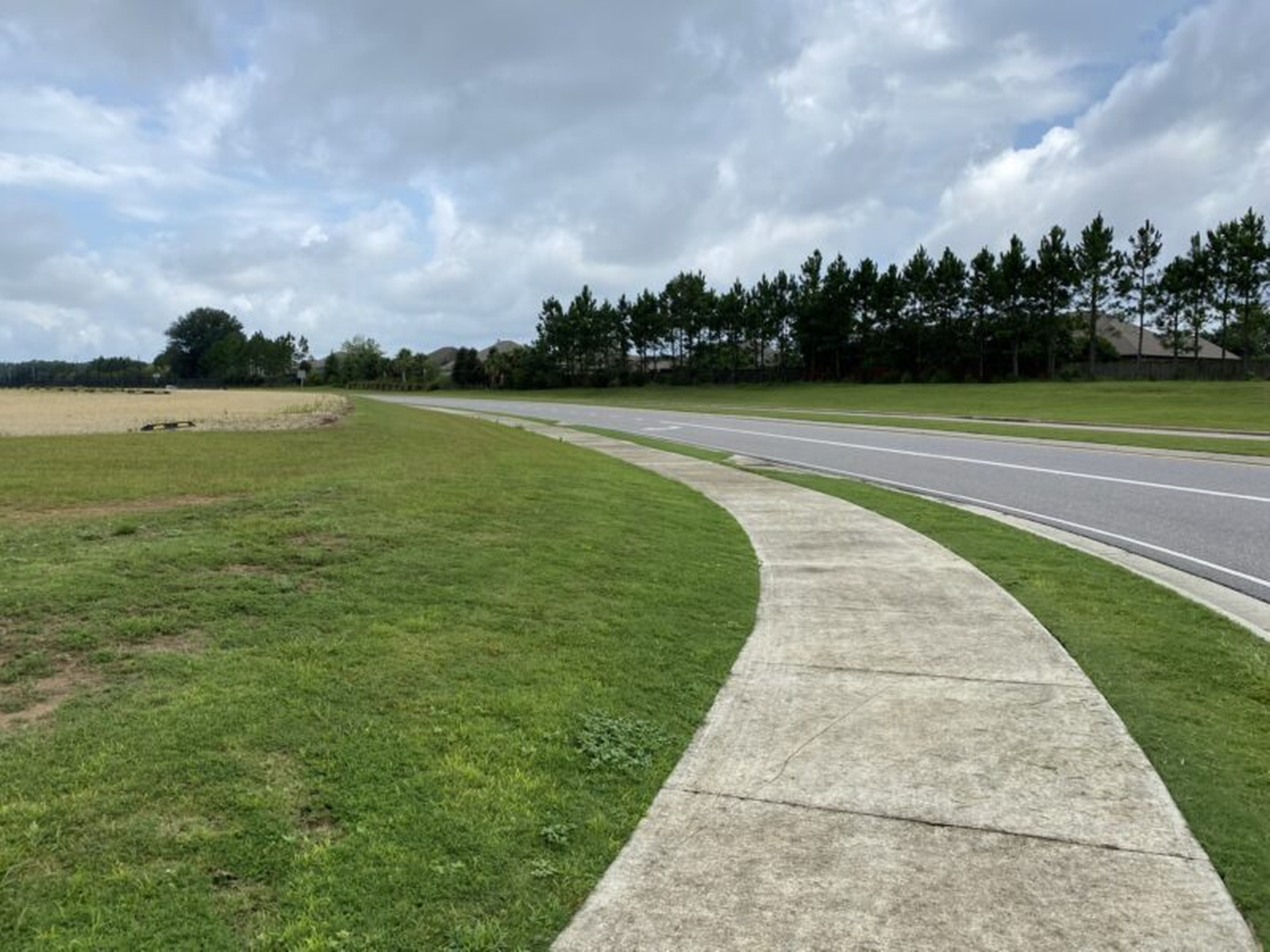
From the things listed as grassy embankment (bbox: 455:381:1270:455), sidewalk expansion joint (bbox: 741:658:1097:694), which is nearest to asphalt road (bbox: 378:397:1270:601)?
grassy embankment (bbox: 455:381:1270:455)

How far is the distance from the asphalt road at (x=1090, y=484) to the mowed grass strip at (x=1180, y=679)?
1.36 metres

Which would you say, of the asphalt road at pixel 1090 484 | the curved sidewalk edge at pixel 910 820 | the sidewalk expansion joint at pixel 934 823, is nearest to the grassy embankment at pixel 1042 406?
the asphalt road at pixel 1090 484

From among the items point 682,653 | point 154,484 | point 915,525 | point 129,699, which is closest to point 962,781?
point 682,653

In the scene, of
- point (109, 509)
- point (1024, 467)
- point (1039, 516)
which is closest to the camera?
point (109, 509)

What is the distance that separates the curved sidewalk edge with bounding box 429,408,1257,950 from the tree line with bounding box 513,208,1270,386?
227 feet

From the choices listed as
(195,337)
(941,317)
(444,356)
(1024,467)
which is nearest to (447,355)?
(444,356)

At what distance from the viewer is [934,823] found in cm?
353

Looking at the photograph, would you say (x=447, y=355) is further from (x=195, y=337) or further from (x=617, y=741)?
(x=617, y=741)

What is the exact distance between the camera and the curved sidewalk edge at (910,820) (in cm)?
287

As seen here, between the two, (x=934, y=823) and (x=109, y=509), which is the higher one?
(x=109, y=509)

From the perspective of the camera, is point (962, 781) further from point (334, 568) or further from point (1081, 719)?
point (334, 568)

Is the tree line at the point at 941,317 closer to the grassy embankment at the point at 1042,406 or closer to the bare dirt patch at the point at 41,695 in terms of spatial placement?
the grassy embankment at the point at 1042,406

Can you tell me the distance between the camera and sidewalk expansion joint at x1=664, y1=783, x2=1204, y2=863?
131 inches

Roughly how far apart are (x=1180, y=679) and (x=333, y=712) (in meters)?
4.80
